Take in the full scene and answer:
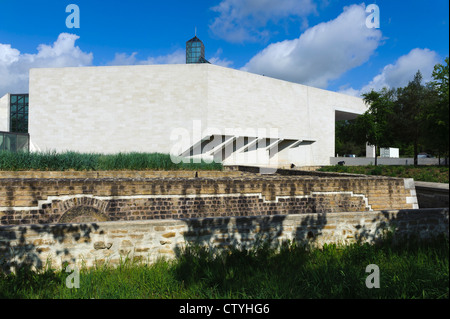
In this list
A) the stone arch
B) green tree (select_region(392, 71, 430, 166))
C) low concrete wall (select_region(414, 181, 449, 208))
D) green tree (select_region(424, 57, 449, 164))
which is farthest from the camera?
green tree (select_region(392, 71, 430, 166))

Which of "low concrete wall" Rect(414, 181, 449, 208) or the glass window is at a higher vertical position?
the glass window

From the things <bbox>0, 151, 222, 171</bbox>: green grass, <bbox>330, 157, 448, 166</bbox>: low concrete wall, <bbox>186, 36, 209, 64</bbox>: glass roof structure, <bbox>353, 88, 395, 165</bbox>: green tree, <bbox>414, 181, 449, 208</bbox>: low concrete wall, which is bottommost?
<bbox>414, 181, 449, 208</bbox>: low concrete wall

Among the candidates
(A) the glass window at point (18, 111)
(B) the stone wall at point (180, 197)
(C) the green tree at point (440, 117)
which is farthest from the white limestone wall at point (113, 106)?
(C) the green tree at point (440, 117)

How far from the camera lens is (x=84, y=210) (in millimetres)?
7074

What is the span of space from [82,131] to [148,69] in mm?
7828

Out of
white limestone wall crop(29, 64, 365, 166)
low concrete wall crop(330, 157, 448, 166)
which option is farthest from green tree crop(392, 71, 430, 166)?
white limestone wall crop(29, 64, 365, 166)

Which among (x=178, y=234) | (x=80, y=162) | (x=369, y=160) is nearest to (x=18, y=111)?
(x=80, y=162)

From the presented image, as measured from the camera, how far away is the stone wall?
6734 mm

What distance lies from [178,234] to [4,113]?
35019 mm

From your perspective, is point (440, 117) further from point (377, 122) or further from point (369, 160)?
point (369, 160)

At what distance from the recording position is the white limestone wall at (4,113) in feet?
96.7

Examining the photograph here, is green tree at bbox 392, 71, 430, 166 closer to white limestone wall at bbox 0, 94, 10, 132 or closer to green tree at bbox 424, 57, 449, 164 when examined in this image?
green tree at bbox 424, 57, 449, 164

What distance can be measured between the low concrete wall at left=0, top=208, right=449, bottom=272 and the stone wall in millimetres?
2774

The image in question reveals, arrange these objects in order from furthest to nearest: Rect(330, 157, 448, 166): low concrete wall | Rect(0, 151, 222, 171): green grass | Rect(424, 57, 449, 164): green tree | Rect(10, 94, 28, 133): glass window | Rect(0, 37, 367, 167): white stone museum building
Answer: Rect(330, 157, 448, 166): low concrete wall, Rect(10, 94, 28, 133): glass window, Rect(0, 37, 367, 167): white stone museum building, Rect(0, 151, 222, 171): green grass, Rect(424, 57, 449, 164): green tree
